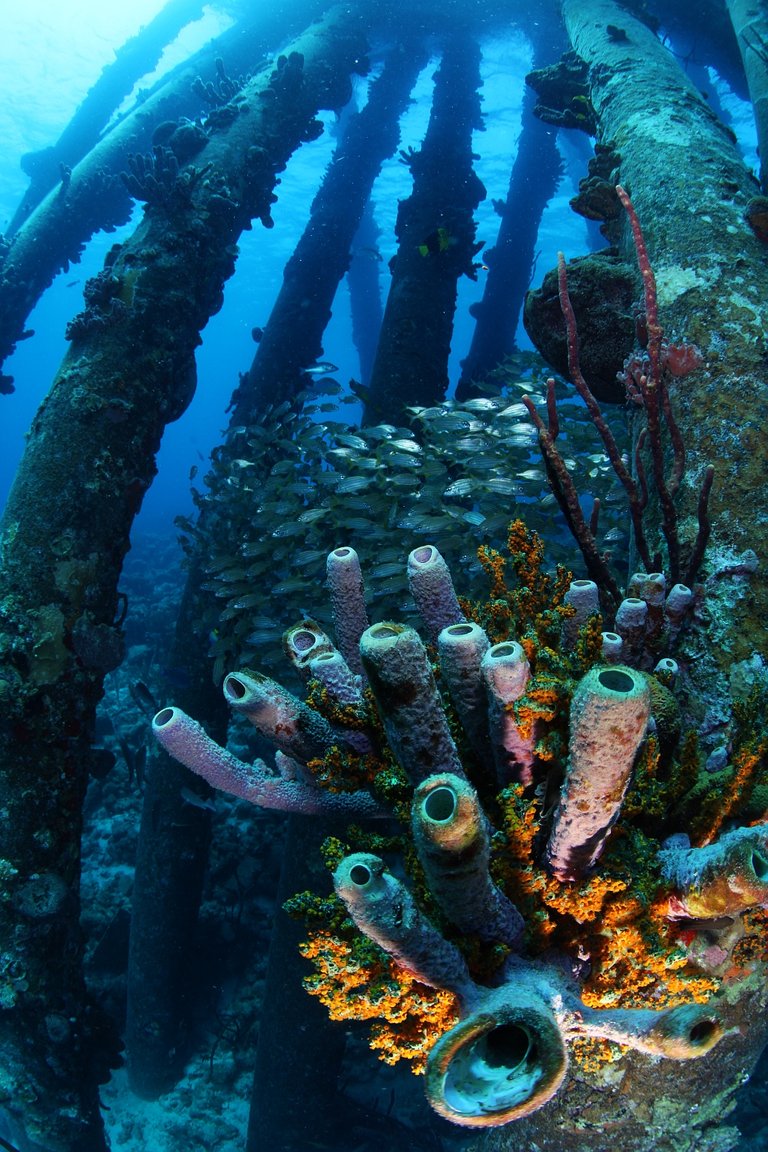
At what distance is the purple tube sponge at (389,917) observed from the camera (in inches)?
48.7

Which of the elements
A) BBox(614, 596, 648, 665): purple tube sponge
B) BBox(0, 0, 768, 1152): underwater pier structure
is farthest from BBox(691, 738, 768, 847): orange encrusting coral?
BBox(614, 596, 648, 665): purple tube sponge

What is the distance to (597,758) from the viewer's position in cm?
135

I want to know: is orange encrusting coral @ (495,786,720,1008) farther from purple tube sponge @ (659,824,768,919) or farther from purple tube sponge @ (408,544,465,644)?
purple tube sponge @ (408,544,465,644)

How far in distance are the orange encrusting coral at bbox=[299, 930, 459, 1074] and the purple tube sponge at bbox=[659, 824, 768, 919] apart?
63 cm

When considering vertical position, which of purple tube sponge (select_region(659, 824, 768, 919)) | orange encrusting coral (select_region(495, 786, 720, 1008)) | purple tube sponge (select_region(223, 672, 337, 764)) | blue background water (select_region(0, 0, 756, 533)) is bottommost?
orange encrusting coral (select_region(495, 786, 720, 1008))

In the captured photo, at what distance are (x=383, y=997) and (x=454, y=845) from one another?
50 centimetres

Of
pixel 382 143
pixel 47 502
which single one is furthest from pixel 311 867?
pixel 382 143

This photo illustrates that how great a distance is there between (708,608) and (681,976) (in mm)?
1347

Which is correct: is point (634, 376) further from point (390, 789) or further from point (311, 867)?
point (311, 867)

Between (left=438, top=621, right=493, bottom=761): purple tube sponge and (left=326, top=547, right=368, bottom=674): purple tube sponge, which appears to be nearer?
(left=438, top=621, right=493, bottom=761): purple tube sponge

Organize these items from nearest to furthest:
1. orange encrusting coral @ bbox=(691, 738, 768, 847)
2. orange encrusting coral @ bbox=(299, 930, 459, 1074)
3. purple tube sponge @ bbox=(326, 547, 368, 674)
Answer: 1. orange encrusting coral @ bbox=(299, 930, 459, 1074)
2. orange encrusting coral @ bbox=(691, 738, 768, 847)
3. purple tube sponge @ bbox=(326, 547, 368, 674)

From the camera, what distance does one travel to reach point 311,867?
187 inches

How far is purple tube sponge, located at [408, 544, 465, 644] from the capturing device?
6.52 feet

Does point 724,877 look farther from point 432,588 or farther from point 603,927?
point 432,588
